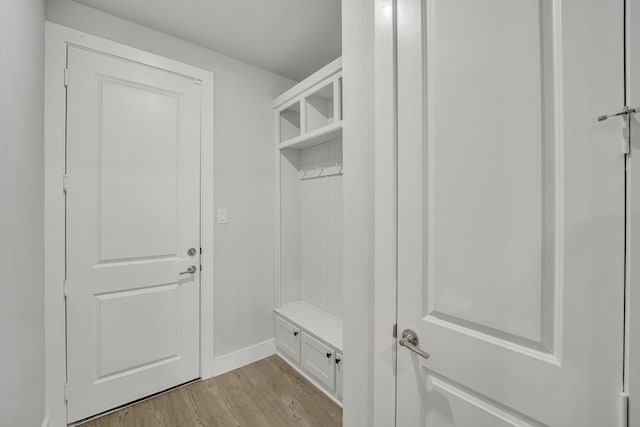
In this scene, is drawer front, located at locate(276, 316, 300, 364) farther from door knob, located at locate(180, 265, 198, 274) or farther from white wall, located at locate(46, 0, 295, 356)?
door knob, located at locate(180, 265, 198, 274)

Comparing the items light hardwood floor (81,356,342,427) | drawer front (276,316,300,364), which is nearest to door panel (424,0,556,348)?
light hardwood floor (81,356,342,427)

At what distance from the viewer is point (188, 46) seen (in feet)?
6.69

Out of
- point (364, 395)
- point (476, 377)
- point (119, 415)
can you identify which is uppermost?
point (476, 377)

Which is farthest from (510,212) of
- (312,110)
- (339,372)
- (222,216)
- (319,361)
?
(222,216)

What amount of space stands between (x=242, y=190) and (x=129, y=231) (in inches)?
34.4

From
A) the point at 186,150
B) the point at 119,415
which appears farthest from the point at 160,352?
the point at 186,150

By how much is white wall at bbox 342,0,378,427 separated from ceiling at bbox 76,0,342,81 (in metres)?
0.79

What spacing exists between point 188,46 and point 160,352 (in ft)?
7.56

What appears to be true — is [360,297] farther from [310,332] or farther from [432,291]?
[310,332]

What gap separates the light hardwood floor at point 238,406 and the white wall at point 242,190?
325 mm

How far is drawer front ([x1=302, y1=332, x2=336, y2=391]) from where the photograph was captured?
1820 millimetres

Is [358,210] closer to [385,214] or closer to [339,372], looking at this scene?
[385,214]

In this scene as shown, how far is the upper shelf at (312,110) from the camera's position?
1.89 metres

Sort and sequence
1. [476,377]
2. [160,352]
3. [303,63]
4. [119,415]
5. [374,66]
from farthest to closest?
[303,63] < [160,352] < [119,415] < [374,66] < [476,377]
